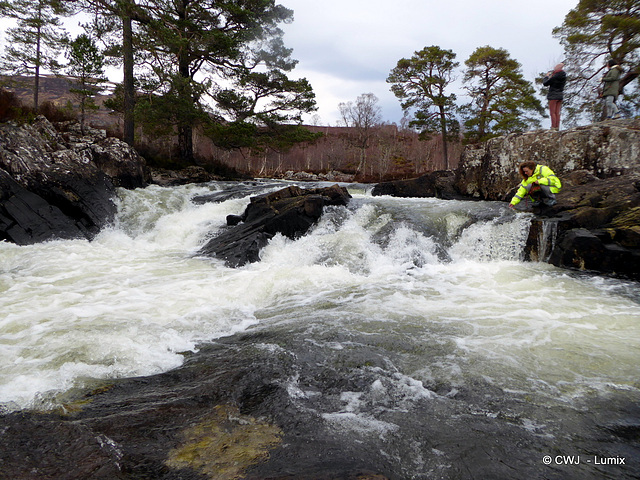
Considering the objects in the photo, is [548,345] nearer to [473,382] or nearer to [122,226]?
[473,382]

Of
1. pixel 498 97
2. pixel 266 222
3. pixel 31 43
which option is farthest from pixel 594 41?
pixel 31 43

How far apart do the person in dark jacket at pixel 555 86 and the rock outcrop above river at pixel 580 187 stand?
28.1 inches

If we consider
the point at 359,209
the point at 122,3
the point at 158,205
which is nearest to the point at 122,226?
the point at 158,205

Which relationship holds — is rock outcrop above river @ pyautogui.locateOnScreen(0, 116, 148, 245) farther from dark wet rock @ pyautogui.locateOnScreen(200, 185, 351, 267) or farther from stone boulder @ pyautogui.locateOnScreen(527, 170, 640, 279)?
stone boulder @ pyautogui.locateOnScreen(527, 170, 640, 279)

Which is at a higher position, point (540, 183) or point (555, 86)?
point (555, 86)

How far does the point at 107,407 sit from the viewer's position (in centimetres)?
248

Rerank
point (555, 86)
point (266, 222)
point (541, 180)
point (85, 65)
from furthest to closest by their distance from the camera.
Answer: point (85, 65) < point (555, 86) < point (266, 222) < point (541, 180)

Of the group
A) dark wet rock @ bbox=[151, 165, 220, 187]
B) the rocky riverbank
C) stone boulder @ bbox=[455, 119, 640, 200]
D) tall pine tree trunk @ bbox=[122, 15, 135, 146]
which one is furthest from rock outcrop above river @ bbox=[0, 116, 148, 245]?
stone boulder @ bbox=[455, 119, 640, 200]

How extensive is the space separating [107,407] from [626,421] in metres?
3.57

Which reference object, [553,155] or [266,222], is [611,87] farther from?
[266,222]

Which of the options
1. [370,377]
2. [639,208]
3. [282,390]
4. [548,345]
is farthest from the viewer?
[639,208]

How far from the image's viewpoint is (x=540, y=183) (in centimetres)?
753

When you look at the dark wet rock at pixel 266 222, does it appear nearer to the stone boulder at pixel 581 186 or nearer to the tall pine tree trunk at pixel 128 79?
the stone boulder at pixel 581 186

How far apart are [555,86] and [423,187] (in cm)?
610
